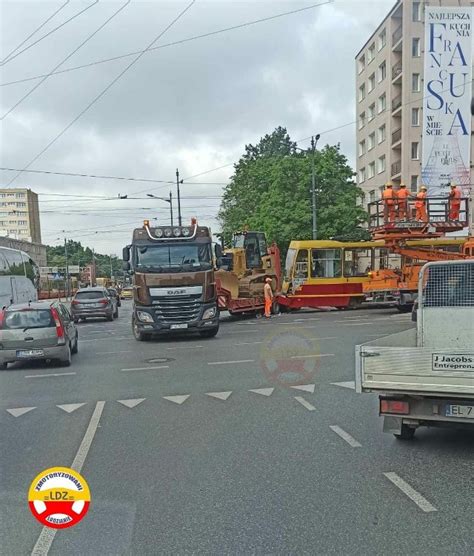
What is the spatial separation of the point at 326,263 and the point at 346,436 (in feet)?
60.0

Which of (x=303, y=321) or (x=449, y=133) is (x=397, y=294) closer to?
(x=303, y=321)

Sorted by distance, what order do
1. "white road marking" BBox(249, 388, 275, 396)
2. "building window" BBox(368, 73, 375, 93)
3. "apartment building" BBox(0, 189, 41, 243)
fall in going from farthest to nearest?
"apartment building" BBox(0, 189, 41, 243) → "building window" BBox(368, 73, 375, 93) → "white road marking" BBox(249, 388, 275, 396)

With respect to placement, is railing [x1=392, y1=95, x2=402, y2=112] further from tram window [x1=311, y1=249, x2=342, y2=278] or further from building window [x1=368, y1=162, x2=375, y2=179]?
tram window [x1=311, y1=249, x2=342, y2=278]

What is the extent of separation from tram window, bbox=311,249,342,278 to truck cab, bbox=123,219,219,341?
31.1ft

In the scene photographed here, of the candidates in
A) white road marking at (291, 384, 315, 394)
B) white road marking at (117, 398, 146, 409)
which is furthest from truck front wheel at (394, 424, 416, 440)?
white road marking at (117, 398, 146, 409)

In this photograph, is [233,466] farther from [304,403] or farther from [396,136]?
[396,136]

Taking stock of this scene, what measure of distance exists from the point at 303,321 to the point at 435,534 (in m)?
16.2

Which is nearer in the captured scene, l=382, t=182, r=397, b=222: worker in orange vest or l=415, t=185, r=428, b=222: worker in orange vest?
l=382, t=182, r=397, b=222: worker in orange vest

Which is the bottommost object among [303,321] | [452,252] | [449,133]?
[303,321]

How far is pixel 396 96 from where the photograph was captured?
41688 millimetres

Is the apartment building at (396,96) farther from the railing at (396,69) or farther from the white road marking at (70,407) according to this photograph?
the white road marking at (70,407)

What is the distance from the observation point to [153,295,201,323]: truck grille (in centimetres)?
1470

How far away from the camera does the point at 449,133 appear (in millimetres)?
31125

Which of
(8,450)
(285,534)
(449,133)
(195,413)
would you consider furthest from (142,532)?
(449,133)
